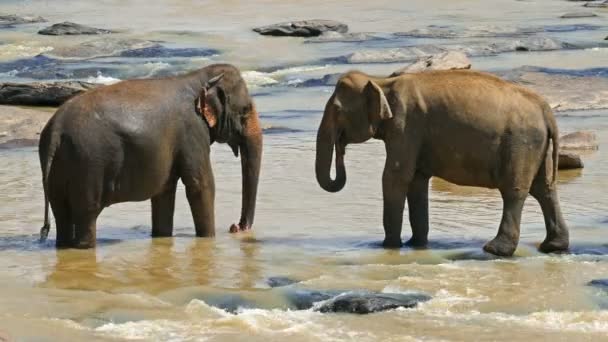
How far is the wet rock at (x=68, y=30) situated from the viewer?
123 ft

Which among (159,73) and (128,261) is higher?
(128,261)

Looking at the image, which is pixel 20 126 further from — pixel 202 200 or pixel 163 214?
pixel 202 200

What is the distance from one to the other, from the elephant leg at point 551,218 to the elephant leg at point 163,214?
2781mm

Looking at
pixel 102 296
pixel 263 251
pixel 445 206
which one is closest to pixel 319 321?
pixel 102 296

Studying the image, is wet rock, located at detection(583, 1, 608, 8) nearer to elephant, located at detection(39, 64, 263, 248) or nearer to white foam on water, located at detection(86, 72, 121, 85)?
white foam on water, located at detection(86, 72, 121, 85)

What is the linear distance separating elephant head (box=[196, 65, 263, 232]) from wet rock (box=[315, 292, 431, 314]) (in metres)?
2.79

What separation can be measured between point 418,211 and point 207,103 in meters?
1.82

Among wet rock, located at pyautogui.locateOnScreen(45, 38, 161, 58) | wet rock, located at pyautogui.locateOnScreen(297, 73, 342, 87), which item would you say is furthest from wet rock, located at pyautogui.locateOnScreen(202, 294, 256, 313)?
wet rock, located at pyautogui.locateOnScreen(45, 38, 161, 58)

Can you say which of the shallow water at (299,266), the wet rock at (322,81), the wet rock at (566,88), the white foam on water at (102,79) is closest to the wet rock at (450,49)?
the wet rock at (322,81)

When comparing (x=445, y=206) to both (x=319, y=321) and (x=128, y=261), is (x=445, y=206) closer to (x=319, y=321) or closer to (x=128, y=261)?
(x=128, y=261)

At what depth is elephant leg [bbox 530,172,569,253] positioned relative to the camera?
410 inches

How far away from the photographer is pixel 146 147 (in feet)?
34.6

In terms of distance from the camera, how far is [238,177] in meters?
14.3

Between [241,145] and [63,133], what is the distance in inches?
68.9
